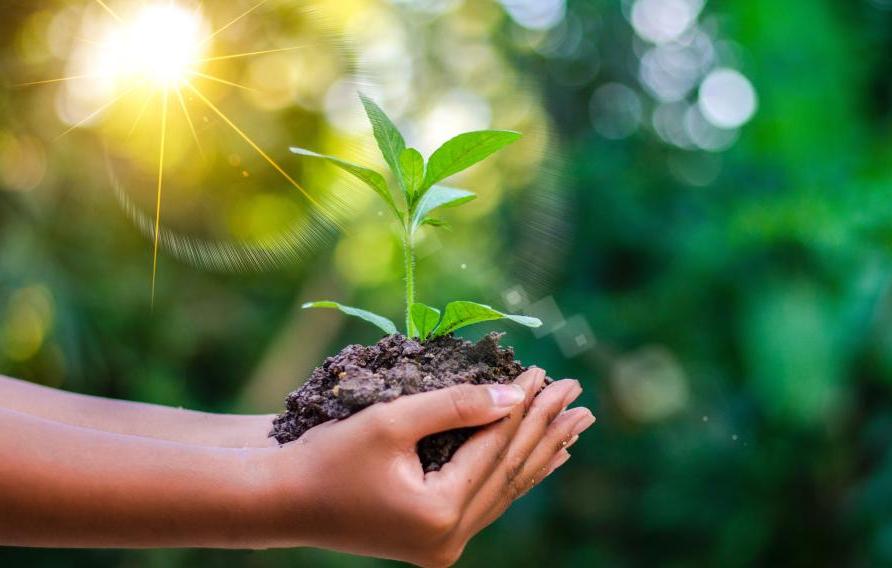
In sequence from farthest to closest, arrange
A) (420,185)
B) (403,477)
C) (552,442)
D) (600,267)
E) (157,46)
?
(600,267)
(157,46)
(420,185)
(552,442)
(403,477)

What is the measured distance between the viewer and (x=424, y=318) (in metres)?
0.91

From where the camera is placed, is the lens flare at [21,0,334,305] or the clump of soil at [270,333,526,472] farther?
the lens flare at [21,0,334,305]

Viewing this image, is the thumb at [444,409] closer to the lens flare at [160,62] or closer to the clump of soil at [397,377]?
the clump of soil at [397,377]

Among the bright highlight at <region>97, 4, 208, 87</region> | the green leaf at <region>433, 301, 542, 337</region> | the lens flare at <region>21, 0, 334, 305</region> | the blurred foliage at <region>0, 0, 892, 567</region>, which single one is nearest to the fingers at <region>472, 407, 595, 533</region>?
the green leaf at <region>433, 301, 542, 337</region>

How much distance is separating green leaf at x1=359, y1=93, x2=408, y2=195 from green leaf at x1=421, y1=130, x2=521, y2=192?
37 mm

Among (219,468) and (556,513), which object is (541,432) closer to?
(219,468)

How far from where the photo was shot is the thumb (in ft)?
2.36

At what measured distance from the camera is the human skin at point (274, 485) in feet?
2.35

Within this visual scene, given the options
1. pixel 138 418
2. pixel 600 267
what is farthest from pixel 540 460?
pixel 600 267

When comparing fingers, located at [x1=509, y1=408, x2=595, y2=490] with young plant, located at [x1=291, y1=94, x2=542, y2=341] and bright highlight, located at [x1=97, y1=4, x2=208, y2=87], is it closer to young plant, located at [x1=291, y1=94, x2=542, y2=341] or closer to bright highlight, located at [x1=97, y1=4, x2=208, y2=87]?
young plant, located at [x1=291, y1=94, x2=542, y2=341]

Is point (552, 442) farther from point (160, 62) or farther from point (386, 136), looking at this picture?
point (160, 62)

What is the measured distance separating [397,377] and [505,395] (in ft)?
0.38

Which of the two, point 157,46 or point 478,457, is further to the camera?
point 157,46

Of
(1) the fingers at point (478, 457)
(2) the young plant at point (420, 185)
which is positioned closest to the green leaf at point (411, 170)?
(2) the young plant at point (420, 185)
